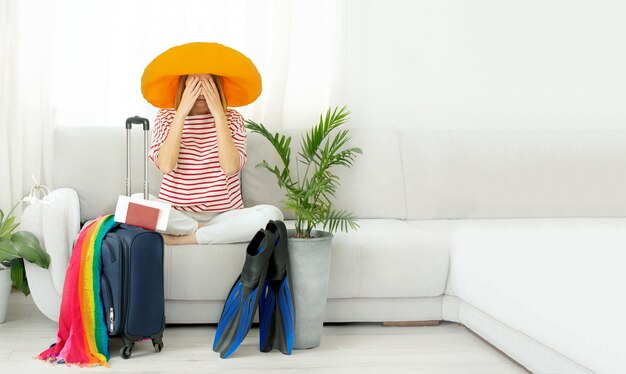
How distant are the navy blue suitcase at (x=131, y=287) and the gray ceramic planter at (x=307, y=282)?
467 millimetres

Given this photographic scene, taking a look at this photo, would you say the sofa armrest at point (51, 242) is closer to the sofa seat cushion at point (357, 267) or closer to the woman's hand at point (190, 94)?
the sofa seat cushion at point (357, 267)

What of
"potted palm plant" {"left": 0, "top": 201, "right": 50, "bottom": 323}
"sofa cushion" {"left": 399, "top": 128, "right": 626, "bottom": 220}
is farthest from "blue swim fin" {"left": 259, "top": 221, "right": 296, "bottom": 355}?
"sofa cushion" {"left": 399, "top": 128, "right": 626, "bottom": 220}

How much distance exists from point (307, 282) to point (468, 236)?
637 millimetres

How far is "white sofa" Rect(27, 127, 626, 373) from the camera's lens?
1.83 metres

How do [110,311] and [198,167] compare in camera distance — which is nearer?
[110,311]

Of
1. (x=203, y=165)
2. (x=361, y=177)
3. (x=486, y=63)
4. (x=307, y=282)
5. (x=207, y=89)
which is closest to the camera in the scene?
(x=307, y=282)

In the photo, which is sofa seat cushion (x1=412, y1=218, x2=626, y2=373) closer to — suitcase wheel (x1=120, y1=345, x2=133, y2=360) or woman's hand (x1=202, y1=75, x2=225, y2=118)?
woman's hand (x1=202, y1=75, x2=225, y2=118)

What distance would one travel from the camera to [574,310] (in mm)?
1691

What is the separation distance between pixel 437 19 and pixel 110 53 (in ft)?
5.68

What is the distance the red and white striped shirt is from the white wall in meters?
0.94

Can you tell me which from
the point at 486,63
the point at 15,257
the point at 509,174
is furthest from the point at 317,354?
the point at 486,63

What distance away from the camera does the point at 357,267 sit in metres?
2.55

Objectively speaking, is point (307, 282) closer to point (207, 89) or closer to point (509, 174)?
point (207, 89)

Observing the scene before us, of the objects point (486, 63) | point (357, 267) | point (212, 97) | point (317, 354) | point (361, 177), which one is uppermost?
point (486, 63)
